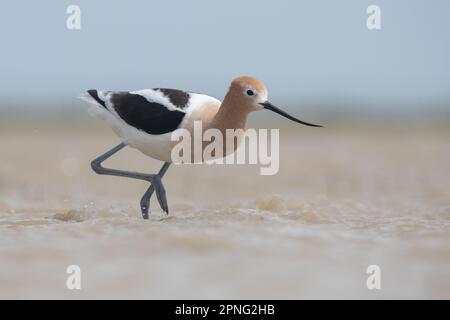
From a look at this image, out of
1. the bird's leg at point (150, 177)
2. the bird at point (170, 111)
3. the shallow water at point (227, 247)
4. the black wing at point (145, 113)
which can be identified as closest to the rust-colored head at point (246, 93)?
the bird at point (170, 111)

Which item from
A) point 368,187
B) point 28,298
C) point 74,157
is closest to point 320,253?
point 28,298

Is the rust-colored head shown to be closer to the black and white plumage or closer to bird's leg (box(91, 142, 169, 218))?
the black and white plumage

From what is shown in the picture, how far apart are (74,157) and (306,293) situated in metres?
14.1

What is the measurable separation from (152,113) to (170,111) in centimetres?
19

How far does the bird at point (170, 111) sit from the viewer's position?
7.07 meters

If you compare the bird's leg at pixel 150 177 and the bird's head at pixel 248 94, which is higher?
the bird's head at pixel 248 94

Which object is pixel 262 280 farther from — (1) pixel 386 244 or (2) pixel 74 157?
(2) pixel 74 157

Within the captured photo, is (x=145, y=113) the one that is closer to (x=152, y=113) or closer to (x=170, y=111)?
(x=152, y=113)

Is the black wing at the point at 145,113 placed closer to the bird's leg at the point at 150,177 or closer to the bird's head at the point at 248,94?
the bird's leg at the point at 150,177

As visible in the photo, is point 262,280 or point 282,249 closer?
point 262,280

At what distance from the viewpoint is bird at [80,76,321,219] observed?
278 inches

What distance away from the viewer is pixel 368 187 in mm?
13680

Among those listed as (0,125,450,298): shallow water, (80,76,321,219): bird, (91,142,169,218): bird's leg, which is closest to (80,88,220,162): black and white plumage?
(80,76,321,219): bird

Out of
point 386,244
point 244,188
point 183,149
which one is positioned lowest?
point 244,188
